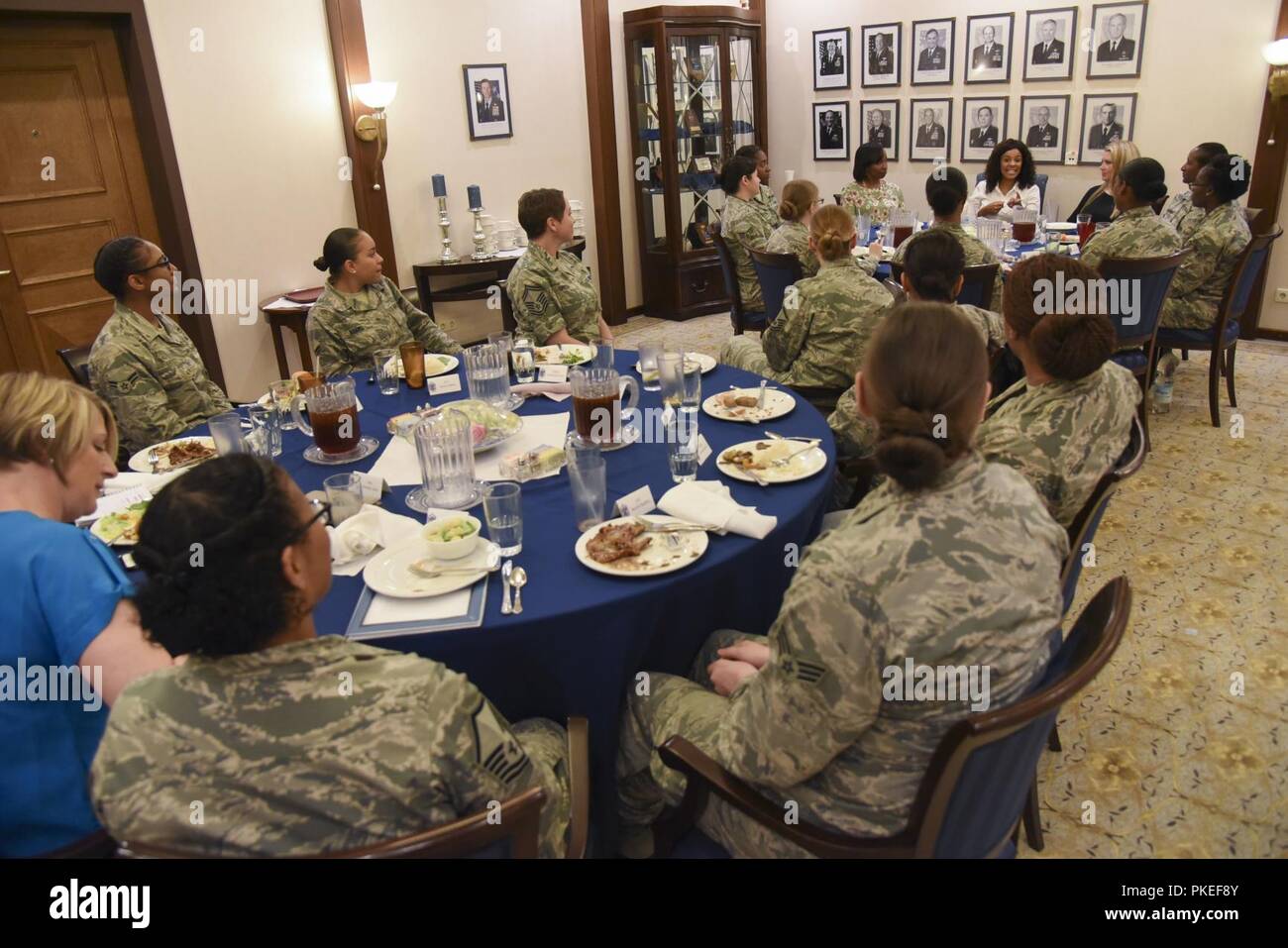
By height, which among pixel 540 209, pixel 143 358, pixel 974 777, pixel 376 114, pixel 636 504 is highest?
pixel 376 114

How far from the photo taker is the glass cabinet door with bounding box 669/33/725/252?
660 cm

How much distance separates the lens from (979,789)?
1.22 meters

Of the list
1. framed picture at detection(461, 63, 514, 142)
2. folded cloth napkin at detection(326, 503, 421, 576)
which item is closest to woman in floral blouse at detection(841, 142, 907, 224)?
framed picture at detection(461, 63, 514, 142)

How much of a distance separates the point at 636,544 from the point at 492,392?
1017mm

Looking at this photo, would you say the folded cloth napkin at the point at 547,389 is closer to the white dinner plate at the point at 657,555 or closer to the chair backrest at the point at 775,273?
the white dinner plate at the point at 657,555

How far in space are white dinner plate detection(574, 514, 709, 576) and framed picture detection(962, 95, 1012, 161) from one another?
5.55 meters

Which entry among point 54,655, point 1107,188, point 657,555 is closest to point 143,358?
point 54,655

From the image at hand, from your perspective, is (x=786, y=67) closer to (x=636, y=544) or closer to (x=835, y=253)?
(x=835, y=253)

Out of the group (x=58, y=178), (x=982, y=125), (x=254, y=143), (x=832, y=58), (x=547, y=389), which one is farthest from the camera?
(x=832, y=58)

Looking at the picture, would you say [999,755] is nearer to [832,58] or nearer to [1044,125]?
[1044,125]

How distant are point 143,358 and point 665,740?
2.35 meters

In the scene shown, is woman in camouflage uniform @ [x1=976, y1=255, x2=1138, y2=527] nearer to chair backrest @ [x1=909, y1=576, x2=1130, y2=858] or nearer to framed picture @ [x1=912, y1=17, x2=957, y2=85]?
chair backrest @ [x1=909, y1=576, x2=1130, y2=858]

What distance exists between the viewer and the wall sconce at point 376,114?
199 inches

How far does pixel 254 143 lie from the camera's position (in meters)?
4.86
